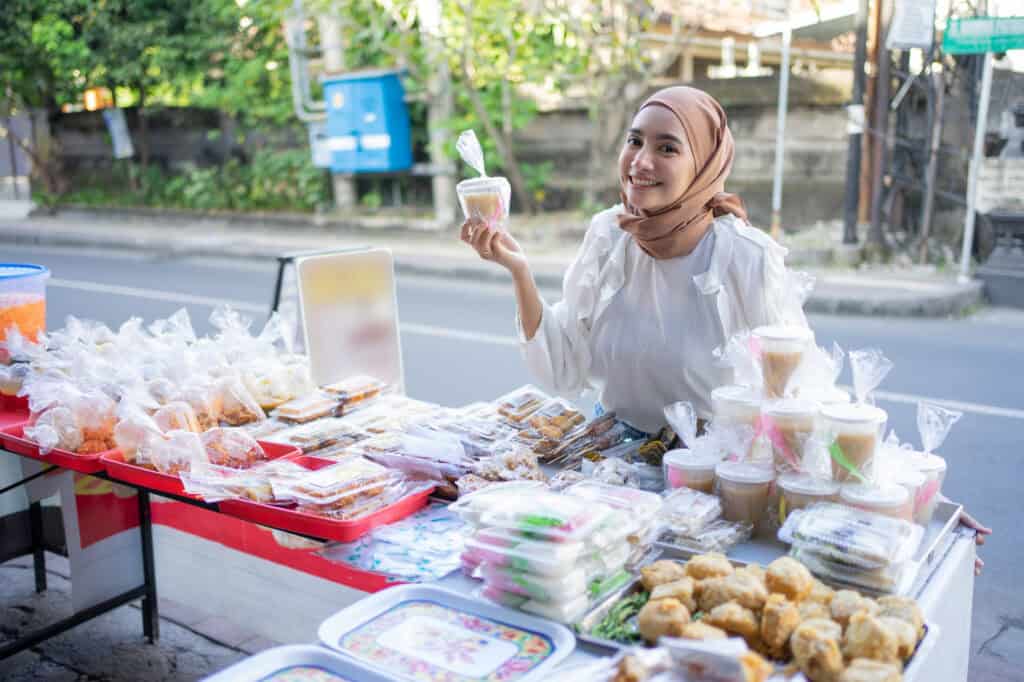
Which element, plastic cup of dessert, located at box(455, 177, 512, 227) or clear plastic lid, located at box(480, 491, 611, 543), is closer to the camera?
clear plastic lid, located at box(480, 491, 611, 543)

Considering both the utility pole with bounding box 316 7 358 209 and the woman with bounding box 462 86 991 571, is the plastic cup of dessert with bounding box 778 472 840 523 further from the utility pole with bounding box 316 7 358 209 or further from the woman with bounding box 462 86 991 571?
the utility pole with bounding box 316 7 358 209

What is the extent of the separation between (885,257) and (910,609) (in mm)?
9179

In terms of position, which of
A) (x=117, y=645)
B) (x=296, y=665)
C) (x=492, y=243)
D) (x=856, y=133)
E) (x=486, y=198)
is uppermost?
(x=856, y=133)

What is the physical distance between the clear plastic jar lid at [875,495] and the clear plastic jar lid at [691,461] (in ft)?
1.02

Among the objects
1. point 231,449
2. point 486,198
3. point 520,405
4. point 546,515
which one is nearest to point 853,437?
point 546,515

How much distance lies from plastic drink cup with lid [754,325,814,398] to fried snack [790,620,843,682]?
76 centimetres

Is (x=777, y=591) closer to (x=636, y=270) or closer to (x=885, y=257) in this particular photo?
(x=636, y=270)

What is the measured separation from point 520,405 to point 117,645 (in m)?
1.87

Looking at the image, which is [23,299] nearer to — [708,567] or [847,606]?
[708,567]

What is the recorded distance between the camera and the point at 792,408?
2033 mm

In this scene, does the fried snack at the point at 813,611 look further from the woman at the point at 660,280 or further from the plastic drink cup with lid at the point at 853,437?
the woman at the point at 660,280

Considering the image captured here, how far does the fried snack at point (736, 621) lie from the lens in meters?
1.56

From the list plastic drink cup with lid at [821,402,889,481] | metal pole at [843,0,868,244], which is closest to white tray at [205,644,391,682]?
plastic drink cup with lid at [821,402,889,481]

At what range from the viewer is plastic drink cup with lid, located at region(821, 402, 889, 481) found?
6.27ft
